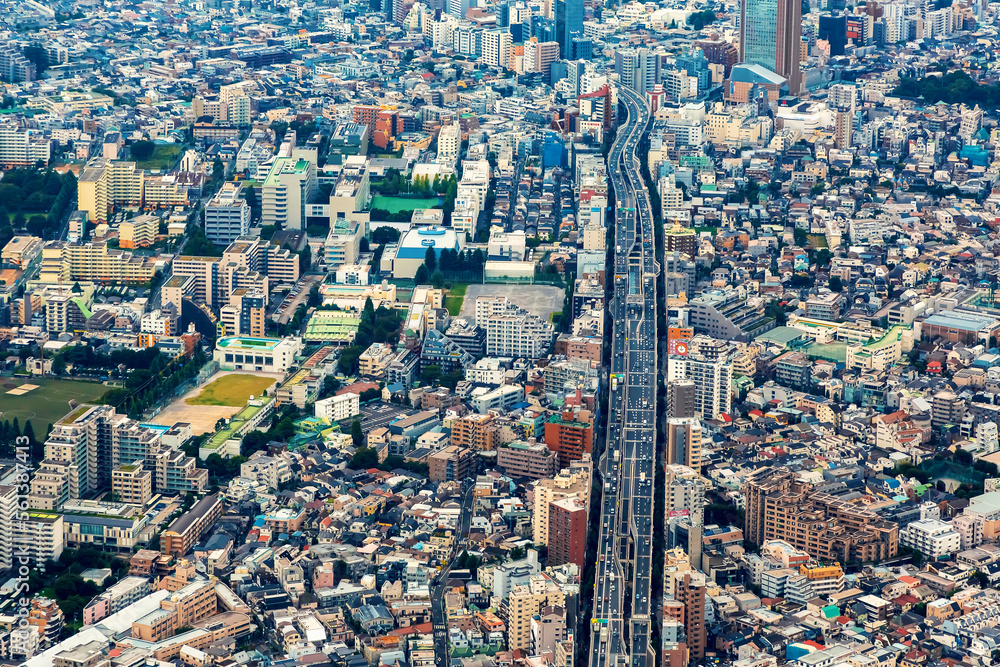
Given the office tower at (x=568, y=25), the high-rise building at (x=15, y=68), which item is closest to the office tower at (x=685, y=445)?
the office tower at (x=568, y=25)

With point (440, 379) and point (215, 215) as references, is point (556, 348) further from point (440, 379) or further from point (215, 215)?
point (215, 215)

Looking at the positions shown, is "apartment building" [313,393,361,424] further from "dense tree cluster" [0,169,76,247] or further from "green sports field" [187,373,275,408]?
"dense tree cluster" [0,169,76,247]

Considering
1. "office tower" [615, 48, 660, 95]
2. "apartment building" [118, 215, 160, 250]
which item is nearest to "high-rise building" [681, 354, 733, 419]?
"apartment building" [118, 215, 160, 250]

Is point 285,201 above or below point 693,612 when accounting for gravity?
above

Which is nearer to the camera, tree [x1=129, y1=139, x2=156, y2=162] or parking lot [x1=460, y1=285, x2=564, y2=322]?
parking lot [x1=460, y1=285, x2=564, y2=322]

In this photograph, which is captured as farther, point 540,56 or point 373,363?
point 540,56

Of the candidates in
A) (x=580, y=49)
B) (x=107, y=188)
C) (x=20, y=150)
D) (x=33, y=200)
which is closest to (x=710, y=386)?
(x=107, y=188)

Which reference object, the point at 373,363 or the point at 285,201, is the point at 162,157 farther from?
the point at 373,363
